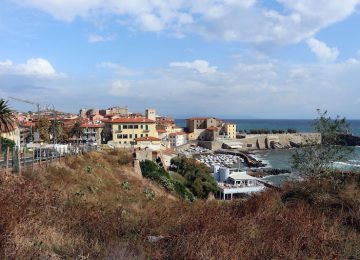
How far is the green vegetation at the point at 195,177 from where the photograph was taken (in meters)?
37.9

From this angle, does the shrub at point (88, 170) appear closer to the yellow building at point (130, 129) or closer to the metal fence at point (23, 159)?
the metal fence at point (23, 159)

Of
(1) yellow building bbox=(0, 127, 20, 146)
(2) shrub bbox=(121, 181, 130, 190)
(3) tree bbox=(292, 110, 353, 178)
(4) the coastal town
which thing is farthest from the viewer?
(1) yellow building bbox=(0, 127, 20, 146)

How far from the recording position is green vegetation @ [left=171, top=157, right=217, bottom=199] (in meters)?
37.9

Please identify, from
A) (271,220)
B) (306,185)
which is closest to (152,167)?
(306,185)

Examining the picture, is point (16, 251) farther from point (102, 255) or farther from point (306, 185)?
point (306, 185)

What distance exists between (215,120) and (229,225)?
131729 mm

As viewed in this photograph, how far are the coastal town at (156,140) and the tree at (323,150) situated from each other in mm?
595

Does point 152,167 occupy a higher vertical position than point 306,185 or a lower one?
lower

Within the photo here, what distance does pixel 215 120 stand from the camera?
138 meters

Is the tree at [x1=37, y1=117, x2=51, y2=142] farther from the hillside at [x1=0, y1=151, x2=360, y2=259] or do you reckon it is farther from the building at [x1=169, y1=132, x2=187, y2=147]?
the hillside at [x1=0, y1=151, x2=360, y2=259]

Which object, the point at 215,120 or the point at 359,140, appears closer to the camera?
the point at 359,140

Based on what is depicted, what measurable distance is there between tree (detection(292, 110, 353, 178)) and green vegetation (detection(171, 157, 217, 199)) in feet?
68.8

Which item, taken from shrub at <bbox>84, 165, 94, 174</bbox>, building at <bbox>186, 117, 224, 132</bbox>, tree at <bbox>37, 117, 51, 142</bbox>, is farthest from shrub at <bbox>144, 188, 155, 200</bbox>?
building at <bbox>186, 117, 224, 132</bbox>

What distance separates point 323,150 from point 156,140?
4965 centimetres
